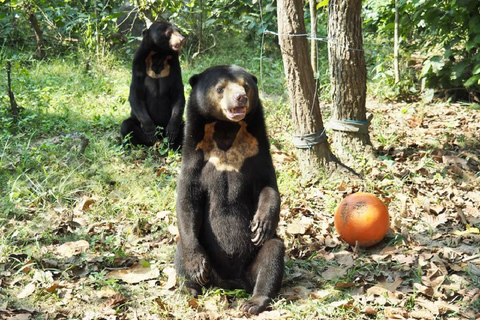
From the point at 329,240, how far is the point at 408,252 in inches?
25.4

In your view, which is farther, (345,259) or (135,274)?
(345,259)

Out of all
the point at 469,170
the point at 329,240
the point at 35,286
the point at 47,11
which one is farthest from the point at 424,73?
the point at 47,11

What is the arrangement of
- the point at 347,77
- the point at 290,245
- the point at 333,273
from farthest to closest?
the point at 347,77
the point at 290,245
the point at 333,273

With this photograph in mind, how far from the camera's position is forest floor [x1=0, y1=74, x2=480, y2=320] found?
3484mm

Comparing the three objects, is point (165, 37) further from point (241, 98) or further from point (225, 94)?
point (241, 98)

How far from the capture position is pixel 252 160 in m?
3.78

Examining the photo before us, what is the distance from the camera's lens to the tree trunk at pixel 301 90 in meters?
5.14

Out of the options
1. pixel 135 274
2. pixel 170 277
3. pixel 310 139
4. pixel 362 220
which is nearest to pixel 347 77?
pixel 310 139

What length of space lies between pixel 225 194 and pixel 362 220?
118 cm

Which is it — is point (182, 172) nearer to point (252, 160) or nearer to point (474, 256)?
point (252, 160)

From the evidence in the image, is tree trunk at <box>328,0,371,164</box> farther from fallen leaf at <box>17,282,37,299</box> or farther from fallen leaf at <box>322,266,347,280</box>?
fallen leaf at <box>17,282,37,299</box>

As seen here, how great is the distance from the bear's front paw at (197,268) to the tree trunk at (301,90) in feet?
7.09

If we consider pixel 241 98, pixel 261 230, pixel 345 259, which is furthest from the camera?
pixel 345 259

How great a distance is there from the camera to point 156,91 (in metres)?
7.42
